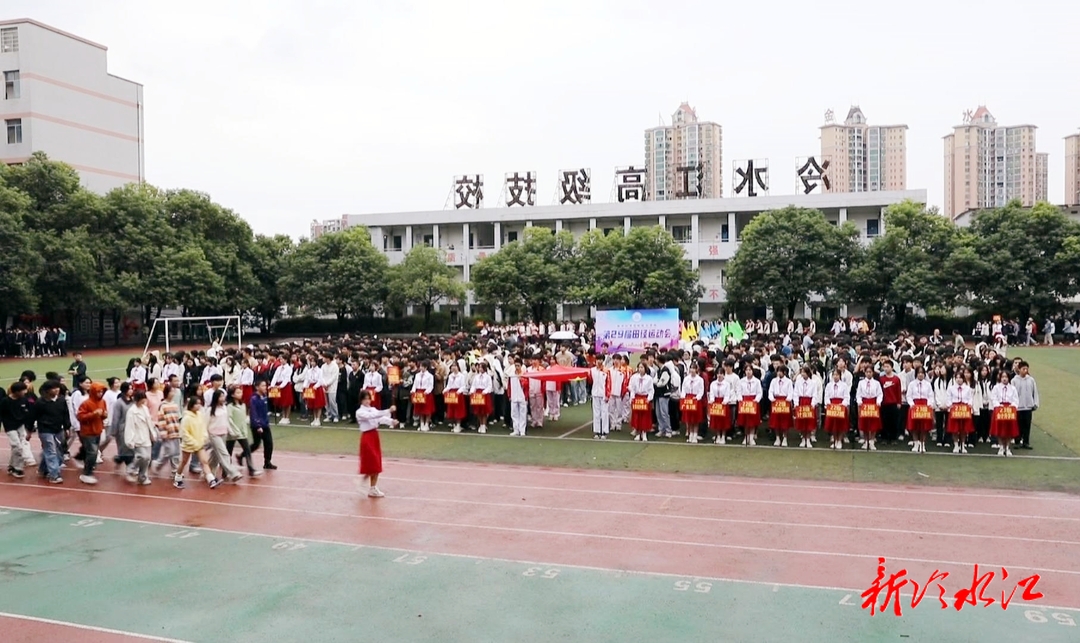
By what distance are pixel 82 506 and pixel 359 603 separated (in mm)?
5279

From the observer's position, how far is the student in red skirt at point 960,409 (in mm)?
12531

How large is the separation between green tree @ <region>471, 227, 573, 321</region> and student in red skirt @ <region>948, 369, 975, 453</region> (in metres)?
30.9

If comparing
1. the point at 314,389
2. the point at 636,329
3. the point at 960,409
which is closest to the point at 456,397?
the point at 314,389

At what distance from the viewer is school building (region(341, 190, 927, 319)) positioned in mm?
46031

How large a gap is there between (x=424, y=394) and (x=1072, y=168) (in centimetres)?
6643

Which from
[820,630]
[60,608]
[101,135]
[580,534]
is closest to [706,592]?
[820,630]

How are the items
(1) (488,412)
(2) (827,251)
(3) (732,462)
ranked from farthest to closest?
1. (2) (827,251)
2. (1) (488,412)
3. (3) (732,462)

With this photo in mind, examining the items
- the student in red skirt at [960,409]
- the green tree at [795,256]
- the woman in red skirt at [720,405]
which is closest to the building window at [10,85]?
the green tree at [795,256]

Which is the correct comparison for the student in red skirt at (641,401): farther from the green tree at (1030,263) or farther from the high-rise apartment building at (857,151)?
the high-rise apartment building at (857,151)

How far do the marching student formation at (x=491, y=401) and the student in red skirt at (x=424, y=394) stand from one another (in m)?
0.04

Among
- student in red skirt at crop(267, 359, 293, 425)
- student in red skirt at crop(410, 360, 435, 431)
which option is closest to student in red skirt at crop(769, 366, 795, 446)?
student in red skirt at crop(410, 360, 435, 431)

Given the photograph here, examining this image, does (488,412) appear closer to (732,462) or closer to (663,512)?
(732,462)

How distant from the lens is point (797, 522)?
9.03 meters

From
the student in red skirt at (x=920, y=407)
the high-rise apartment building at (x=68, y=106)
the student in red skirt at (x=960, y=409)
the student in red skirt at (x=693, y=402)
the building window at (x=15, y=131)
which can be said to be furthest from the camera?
the building window at (x=15, y=131)
